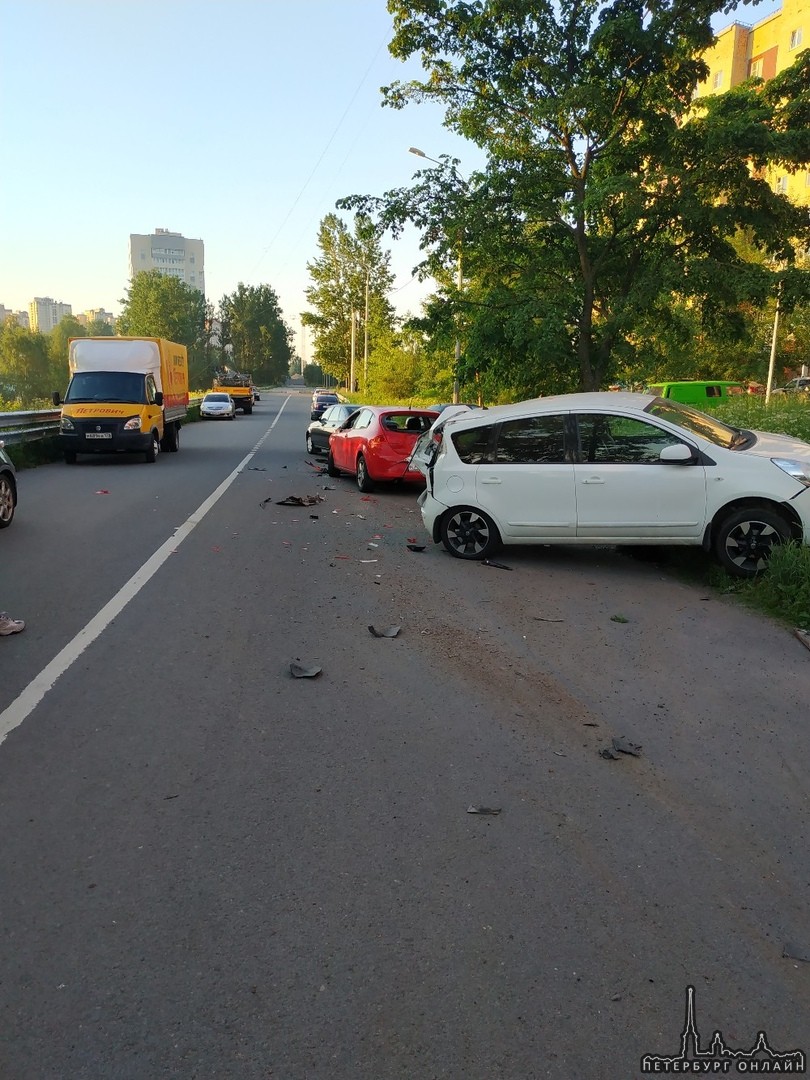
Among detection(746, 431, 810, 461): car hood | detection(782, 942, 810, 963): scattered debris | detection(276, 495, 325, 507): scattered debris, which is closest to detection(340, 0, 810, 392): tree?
detection(276, 495, 325, 507): scattered debris

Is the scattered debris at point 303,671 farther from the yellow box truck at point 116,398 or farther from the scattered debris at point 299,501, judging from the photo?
the yellow box truck at point 116,398

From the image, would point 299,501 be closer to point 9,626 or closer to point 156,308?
Result: point 9,626

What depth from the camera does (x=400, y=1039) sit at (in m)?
2.55

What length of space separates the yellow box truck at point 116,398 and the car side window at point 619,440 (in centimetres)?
1393

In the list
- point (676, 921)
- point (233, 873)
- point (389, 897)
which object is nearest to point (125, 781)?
point (233, 873)

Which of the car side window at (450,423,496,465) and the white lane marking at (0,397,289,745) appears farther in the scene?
the car side window at (450,423,496,465)

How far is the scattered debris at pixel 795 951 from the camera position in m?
2.96

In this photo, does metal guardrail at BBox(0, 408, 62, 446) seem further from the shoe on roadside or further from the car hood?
the car hood

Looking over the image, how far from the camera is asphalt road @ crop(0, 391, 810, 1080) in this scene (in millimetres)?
2617

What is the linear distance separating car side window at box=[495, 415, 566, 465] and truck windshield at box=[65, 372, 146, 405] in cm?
1372

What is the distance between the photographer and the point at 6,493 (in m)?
11.5

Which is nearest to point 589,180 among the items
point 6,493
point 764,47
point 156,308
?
point 6,493

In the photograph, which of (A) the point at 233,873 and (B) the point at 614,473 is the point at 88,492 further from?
(A) the point at 233,873

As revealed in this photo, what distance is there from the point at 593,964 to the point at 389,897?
2.58ft
